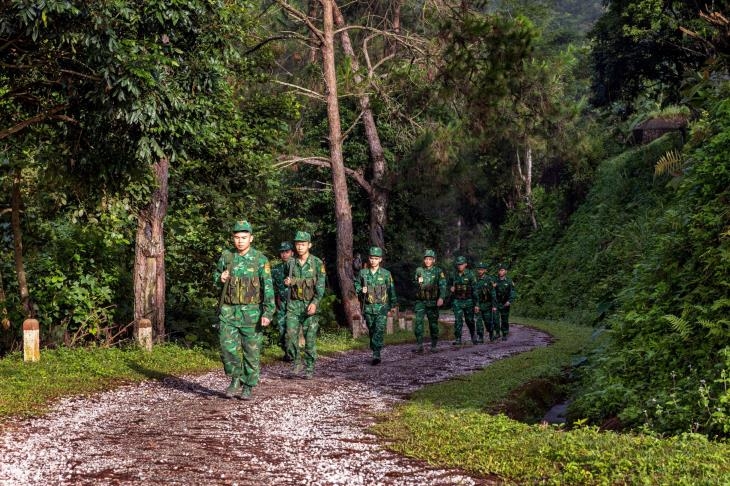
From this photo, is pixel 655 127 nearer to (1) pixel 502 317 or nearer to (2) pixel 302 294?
(1) pixel 502 317

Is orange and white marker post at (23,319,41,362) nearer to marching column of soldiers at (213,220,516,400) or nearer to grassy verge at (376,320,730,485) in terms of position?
marching column of soldiers at (213,220,516,400)

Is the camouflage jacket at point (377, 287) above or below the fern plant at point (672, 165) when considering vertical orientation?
below

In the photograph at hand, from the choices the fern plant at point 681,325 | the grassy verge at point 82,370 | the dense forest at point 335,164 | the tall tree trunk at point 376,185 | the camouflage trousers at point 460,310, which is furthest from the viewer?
the tall tree trunk at point 376,185

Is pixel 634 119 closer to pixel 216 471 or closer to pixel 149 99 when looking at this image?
pixel 149 99

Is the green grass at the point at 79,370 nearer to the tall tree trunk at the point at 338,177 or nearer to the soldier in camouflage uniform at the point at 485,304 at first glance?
the tall tree trunk at the point at 338,177

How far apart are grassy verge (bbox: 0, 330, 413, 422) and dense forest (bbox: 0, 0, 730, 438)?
1.51m

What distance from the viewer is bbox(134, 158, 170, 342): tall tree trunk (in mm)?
15711

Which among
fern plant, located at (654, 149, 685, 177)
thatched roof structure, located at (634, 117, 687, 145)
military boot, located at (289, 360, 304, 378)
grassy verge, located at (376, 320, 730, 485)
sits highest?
thatched roof structure, located at (634, 117, 687, 145)

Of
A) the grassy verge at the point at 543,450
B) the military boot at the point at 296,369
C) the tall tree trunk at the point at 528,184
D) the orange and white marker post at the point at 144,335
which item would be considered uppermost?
the tall tree trunk at the point at 528,184

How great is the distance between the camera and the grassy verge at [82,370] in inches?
395

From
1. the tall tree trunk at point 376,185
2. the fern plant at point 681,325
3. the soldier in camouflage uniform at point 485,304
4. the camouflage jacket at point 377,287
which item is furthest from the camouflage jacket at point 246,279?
the tall tree trunk at point 376,185

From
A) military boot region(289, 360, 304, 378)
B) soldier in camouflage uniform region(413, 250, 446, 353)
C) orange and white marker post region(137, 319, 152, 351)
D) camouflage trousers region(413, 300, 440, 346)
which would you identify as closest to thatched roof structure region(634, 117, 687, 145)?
soldier in camouflage uniform region(413, 250, 446, 353)

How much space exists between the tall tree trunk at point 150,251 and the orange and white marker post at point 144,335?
30.9 inches

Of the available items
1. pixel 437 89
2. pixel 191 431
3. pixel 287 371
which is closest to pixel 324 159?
pixel 437 89
